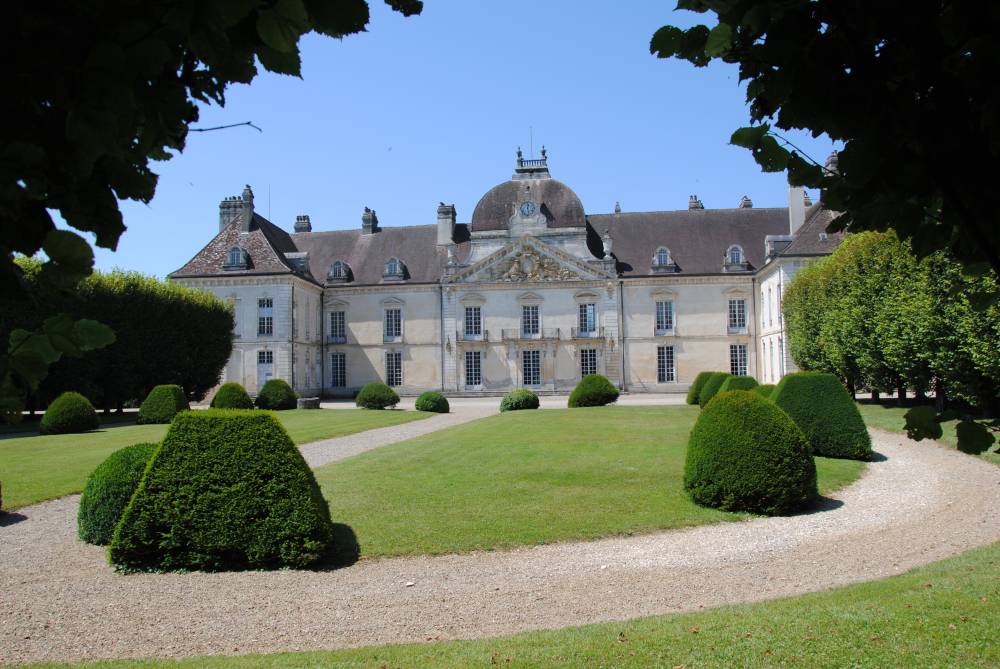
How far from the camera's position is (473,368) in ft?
124

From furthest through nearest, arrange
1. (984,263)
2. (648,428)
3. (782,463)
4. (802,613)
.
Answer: (648,428)
(782,463)
(802,613)
(984,263)

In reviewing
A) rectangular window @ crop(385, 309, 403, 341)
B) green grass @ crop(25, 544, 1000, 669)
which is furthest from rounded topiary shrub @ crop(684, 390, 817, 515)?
rectangular window @ crop(385, 309, 403, 341)

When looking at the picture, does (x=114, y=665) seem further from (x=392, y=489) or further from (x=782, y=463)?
(x=782, y=463)

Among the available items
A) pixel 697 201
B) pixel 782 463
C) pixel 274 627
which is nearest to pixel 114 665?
pixel 274 627

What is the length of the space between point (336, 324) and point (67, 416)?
67.9ft

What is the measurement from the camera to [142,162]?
1454 mm

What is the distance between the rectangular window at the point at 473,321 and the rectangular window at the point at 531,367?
261 centimetres

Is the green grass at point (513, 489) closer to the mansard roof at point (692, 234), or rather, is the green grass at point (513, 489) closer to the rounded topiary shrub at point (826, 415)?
the rounded topiary shrub at point (826, 415)

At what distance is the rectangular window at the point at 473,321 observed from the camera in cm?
3766

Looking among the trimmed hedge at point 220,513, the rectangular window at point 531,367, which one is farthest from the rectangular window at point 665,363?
the trimmed hedge at point 220,513

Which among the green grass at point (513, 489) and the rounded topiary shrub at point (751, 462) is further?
the rounded topiary shrub at point (751, 462)

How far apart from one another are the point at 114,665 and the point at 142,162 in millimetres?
4377

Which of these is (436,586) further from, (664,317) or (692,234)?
(692,234)

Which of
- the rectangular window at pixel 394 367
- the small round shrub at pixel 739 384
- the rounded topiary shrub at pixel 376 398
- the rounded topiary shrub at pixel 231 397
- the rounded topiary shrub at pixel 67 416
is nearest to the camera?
the rounded topiary shrub at pixel 67 416
